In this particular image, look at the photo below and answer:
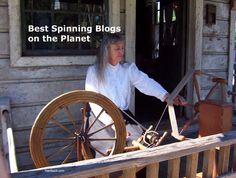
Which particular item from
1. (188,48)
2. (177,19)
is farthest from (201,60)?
(177,19)

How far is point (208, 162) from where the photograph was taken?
2275mm

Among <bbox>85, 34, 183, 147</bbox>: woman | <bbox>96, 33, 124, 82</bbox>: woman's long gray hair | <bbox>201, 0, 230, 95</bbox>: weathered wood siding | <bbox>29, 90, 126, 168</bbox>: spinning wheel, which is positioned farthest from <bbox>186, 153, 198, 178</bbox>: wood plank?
<bbox>201, 0, 230, 95</bbox>: weathered wood siding

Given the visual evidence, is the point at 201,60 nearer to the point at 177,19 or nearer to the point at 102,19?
the point at 177,19

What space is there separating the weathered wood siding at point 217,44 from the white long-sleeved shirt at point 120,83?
1573mm

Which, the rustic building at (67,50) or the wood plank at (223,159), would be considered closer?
the wood plank at (223,159)

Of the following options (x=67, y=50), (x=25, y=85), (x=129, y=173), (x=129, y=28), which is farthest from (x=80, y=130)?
(x=129, y=28)

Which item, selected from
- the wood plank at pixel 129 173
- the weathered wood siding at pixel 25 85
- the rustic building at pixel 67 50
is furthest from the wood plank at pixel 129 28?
the wood plank at pixel 129 173

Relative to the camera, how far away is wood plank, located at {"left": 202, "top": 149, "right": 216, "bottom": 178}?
7.38 feet

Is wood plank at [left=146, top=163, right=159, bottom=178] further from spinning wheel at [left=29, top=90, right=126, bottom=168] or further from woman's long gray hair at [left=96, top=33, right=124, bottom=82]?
woman's long gray hair at [left=96, top=33, right=124, bottom=82]

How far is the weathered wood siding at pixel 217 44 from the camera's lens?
427cm

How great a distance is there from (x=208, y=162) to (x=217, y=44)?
2.45 m

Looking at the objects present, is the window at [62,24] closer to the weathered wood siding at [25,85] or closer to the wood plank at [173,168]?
the weathered wood siding at [25,85]

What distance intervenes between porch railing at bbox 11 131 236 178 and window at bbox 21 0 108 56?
163 cm

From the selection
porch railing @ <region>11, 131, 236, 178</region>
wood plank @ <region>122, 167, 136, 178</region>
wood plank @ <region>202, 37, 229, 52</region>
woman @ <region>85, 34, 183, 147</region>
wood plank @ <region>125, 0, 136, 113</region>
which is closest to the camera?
porch railing @ <region>11, 131, 236, 178</region>
